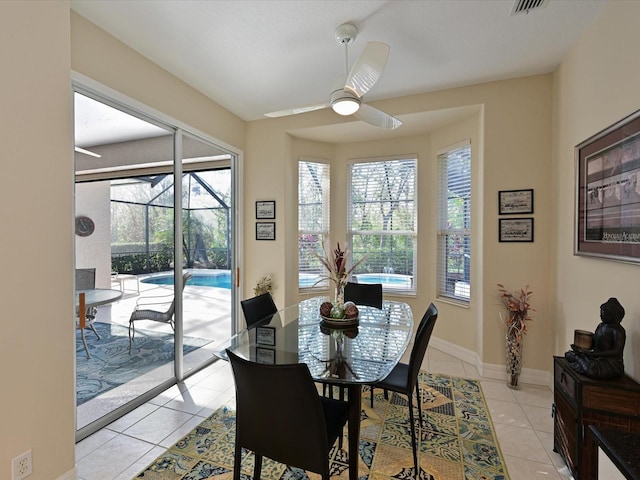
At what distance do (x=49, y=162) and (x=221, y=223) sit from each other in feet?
6.86

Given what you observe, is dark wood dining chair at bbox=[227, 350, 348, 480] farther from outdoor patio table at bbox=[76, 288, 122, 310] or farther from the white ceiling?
the white ceiling

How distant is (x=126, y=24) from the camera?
215cm

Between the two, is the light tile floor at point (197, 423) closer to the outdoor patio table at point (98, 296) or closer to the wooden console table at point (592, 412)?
the wooden console table at point (592, 412)

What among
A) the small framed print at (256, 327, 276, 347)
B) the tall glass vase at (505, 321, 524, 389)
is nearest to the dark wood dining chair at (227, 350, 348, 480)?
the small framed print at (256, 327, 276, 347)

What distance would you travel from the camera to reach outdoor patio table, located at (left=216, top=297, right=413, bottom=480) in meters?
1.53

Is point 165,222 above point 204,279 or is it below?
above

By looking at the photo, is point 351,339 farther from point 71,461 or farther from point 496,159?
point 496,159

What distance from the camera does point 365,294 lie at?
3.16 metres

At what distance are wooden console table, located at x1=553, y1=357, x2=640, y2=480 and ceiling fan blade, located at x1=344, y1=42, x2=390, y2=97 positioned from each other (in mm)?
2150

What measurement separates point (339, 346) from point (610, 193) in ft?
6.39

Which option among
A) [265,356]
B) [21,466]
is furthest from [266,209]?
[21,466]

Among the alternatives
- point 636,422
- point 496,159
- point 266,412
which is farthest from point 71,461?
point 496,159

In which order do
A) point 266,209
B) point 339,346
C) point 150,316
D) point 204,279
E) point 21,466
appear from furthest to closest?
point 266,209
point 204,279
point 150,316
point 339,346
point 21,466

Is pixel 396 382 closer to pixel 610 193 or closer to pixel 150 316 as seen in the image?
pixel 610 193
